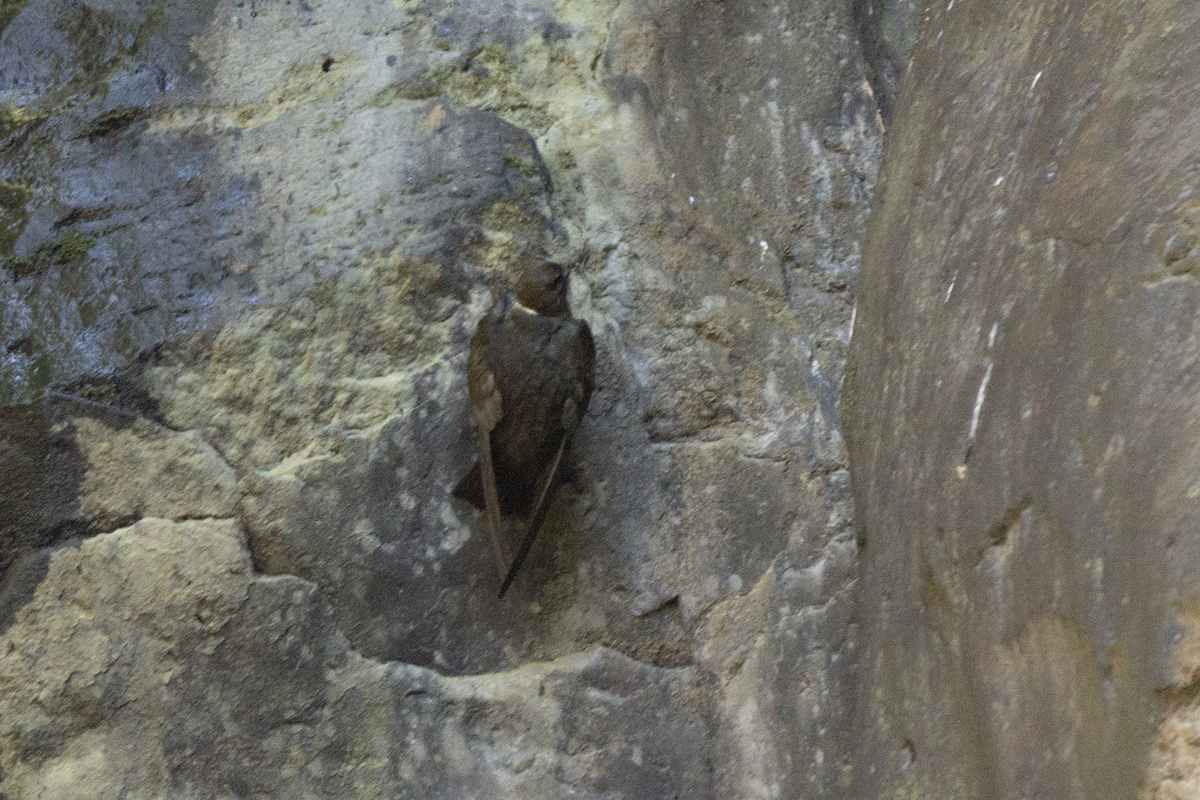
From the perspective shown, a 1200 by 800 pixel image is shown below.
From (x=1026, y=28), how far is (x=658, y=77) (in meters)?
1.25

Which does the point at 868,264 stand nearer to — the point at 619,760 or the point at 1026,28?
the point at 1026,28

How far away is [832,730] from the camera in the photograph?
7.97 feet

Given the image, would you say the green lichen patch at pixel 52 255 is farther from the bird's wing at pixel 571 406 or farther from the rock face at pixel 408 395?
the bird's wing at pixel 571 406

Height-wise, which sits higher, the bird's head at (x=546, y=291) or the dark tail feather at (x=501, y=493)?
the bird's head at (x=546, y=291)

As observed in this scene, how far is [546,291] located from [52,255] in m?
1.45

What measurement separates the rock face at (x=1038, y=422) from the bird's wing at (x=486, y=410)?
86 centimetres

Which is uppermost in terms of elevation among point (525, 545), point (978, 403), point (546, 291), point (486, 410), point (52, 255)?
point (978, 403)

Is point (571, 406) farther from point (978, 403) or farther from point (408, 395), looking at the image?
point (978, 403)

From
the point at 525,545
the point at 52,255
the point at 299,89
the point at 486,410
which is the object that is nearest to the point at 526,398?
the point at 486,410

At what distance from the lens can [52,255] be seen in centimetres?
283

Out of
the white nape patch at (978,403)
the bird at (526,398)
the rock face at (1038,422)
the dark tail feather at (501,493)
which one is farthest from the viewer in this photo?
the dark tail feather at (501,493)

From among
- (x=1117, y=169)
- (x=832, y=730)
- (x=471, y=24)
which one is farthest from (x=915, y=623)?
(x=471, y=24)

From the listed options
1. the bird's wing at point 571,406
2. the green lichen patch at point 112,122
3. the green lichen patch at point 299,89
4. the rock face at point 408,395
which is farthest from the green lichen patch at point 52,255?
the bird's wing at point 571,406

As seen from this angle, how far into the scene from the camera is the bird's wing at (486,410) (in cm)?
236
